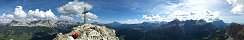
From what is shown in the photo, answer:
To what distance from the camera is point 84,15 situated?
93.6 meters

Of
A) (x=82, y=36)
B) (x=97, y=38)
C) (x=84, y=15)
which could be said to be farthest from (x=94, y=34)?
(x=84, y=15)

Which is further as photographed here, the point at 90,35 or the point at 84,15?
the point at 84,15

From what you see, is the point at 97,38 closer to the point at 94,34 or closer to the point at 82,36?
the point at 94,34

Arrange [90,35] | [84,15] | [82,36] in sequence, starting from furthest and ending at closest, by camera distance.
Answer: [84,15] < [90,35] < [82,36]

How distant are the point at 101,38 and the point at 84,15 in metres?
28.9

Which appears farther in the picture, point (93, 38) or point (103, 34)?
point (103, 34)

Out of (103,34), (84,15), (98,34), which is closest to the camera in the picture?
(98,34)

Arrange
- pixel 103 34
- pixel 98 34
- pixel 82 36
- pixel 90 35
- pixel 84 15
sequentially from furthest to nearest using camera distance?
pixel 84 15 < pixel 103 34 < pixel 98 34 < pixel 90 35 < pixel 82 36

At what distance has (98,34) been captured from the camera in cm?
6488

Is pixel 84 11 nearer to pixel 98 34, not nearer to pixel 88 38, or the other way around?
pixel 98 34

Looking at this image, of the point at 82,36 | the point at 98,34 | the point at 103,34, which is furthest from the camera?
the point at 103,34

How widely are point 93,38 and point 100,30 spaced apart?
428 inches

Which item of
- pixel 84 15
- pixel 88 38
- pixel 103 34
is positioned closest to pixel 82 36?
pixel 88 38

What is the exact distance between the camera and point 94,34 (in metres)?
62.3
